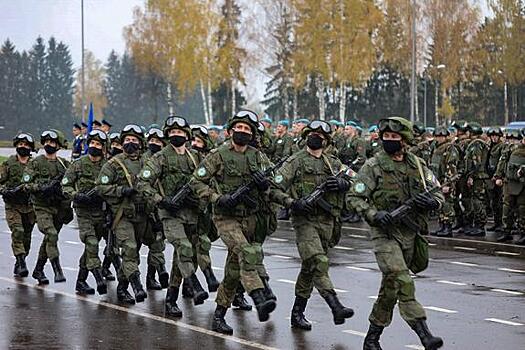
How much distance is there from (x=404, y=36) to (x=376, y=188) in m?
54.6

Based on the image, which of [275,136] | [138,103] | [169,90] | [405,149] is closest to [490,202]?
[275,136]

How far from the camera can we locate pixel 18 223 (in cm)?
1417

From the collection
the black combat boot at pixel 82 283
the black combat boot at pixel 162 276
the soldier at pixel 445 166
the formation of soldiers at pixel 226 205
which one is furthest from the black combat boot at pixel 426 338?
the soldier at pixel 445 166

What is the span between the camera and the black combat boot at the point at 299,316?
10.1 m

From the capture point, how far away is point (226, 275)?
10.2 m

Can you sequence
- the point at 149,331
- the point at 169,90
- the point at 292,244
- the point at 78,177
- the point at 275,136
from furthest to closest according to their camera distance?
1. the point at 169,90
2. the point at 275,136
3. the point at 292,244
4. the point at 78,177
5. the point at 149,331

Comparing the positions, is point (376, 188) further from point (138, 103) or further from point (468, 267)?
point (138, 103)

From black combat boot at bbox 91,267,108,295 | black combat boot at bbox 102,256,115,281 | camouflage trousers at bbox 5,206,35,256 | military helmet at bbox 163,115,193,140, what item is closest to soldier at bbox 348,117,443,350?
military helmet at bbox 163,115,193,140

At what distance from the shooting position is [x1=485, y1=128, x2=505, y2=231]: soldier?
19.9 m

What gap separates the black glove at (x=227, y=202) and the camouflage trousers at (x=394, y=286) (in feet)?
5.40

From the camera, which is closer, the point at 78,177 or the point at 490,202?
the point at 78,177

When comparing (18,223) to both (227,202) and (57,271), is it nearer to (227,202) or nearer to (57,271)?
(57,271)

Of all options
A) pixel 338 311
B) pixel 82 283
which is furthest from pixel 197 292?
pixel 82 283

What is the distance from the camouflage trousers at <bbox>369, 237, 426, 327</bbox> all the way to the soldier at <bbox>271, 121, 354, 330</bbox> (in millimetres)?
931
